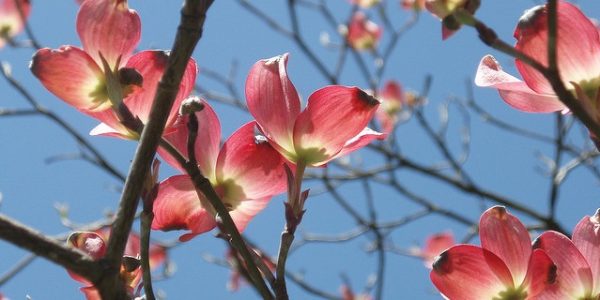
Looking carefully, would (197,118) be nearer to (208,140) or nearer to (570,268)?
(208,140)

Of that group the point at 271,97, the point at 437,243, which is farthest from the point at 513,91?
the point at 437,243

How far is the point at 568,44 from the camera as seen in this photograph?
42cm

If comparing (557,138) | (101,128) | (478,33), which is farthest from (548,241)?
(557,138)

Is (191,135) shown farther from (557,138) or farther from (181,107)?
(557,138)

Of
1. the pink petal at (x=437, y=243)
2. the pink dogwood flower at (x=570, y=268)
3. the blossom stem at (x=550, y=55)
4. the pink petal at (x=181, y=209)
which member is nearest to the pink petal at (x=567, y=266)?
the pink dogwood flower at (x=570, y=268)

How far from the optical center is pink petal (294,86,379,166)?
1.54 feet

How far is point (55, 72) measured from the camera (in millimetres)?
430

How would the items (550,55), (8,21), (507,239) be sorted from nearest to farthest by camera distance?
1. (550,55)
2. (507,239)
3. (8,21)

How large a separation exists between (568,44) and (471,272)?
148mm

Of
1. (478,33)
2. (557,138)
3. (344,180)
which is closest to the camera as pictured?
(478,33)

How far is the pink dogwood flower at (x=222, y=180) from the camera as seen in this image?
0.48 m

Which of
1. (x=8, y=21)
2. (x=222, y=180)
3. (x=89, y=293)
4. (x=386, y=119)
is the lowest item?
(x=89, y=293)

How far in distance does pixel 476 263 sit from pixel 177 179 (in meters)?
0.20

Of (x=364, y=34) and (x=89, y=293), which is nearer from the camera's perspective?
(x=89, y=293)
